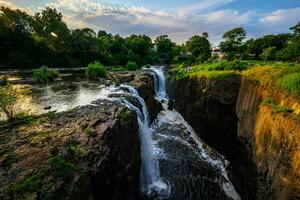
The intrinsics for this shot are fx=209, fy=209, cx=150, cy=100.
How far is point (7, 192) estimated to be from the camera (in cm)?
459

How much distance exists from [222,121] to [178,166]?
435cm

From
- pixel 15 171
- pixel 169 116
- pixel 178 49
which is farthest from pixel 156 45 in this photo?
pixel 15 171

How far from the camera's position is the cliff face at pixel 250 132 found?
698 centimetres

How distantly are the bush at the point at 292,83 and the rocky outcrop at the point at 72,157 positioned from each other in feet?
22.8

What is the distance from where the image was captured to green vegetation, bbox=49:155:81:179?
5.29 m

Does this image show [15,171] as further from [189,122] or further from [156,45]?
[156,45]

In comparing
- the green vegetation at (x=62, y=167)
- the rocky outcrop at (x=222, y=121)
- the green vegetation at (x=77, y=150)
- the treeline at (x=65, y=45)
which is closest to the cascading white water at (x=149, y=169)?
the rocky outcrop at (x=222, y=121)

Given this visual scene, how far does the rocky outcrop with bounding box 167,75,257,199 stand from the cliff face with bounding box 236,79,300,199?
1.07m

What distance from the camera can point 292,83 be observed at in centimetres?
842

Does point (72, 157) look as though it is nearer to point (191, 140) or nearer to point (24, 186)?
point (24, 186)

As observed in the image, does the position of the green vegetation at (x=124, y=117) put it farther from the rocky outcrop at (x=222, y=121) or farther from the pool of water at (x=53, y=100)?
the rocky outcrop at (x=222, y=121)

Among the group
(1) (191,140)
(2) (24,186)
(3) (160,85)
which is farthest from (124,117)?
(3) (160,85)

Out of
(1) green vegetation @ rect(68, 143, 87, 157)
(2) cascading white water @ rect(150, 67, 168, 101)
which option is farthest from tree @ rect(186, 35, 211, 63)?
(1) green vegetation @ rect(68, 143, 87, 157)

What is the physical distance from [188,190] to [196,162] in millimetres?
2680
